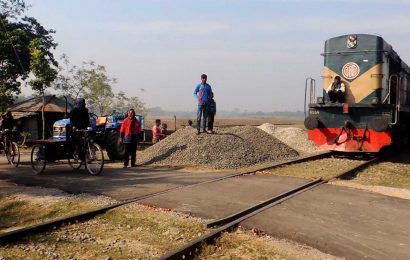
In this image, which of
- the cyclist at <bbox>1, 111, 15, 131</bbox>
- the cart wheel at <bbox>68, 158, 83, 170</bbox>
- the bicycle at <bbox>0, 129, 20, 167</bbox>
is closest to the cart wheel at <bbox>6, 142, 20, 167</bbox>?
the bicycle at <bbox>0, 129, 20, 167</bbox>

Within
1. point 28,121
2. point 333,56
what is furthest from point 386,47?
point 28,121

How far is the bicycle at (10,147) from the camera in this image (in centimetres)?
1326

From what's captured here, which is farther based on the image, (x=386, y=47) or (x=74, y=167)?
(x=386, y=47)

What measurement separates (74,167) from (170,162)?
296 centimetres

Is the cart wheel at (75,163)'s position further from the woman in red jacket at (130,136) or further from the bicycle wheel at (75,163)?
the woman in red jacket at (130,136)

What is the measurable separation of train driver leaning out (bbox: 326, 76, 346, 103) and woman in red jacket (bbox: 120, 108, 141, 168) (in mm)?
6902

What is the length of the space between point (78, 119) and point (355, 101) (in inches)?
371

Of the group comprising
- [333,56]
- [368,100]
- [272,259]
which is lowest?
[272,259]

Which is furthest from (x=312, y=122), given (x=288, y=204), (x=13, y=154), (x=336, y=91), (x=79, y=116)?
(x=13, y=154)

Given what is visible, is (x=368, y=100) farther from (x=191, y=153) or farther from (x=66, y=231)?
(x=66, y=231)

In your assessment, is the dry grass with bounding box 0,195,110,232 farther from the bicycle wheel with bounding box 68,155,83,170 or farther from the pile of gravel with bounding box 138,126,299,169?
the pile of gravel with bounding box 138,126,299,169

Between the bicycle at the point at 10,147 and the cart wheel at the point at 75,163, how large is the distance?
7.75ft

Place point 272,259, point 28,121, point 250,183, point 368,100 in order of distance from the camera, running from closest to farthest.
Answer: point 272,259, point 250,183, point 368,100, point 28,121

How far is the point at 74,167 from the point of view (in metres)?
12.0
